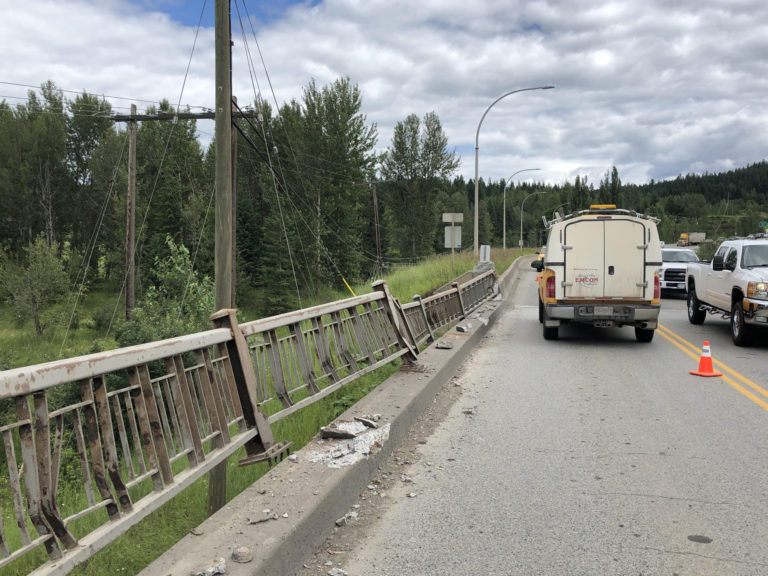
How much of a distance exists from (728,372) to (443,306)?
17.9 feet

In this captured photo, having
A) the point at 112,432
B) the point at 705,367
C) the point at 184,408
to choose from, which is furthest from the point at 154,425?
the point at 705,367

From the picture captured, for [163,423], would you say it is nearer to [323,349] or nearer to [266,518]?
[266,518]

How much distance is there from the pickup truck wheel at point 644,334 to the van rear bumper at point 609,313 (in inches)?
10.6

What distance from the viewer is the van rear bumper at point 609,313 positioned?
1209 cm

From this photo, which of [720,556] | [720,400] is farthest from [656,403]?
[720,556]

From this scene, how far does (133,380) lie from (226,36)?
22.5 feet

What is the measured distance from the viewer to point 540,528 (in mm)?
4043

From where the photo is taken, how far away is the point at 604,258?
12281mm

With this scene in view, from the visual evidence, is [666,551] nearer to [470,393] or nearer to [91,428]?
[91,428]

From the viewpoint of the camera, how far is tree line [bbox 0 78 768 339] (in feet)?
161

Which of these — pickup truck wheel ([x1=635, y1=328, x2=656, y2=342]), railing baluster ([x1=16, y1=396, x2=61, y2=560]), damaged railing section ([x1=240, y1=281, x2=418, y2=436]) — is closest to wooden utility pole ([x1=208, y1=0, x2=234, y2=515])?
damaged railing section ([x1=240, y1=281, x2=418, y2=436])

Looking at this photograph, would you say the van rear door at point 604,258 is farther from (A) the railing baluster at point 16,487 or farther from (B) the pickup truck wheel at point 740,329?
(A) the railing baluster at point 16,487

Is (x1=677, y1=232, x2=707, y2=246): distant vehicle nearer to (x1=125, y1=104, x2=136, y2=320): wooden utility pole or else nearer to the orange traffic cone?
(x1=125, y1=104, x2=136, y2=320): wooden utility pole

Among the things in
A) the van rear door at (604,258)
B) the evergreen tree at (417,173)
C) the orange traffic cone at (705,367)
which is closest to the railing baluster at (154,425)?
the orange traffic cone at (705,367)
